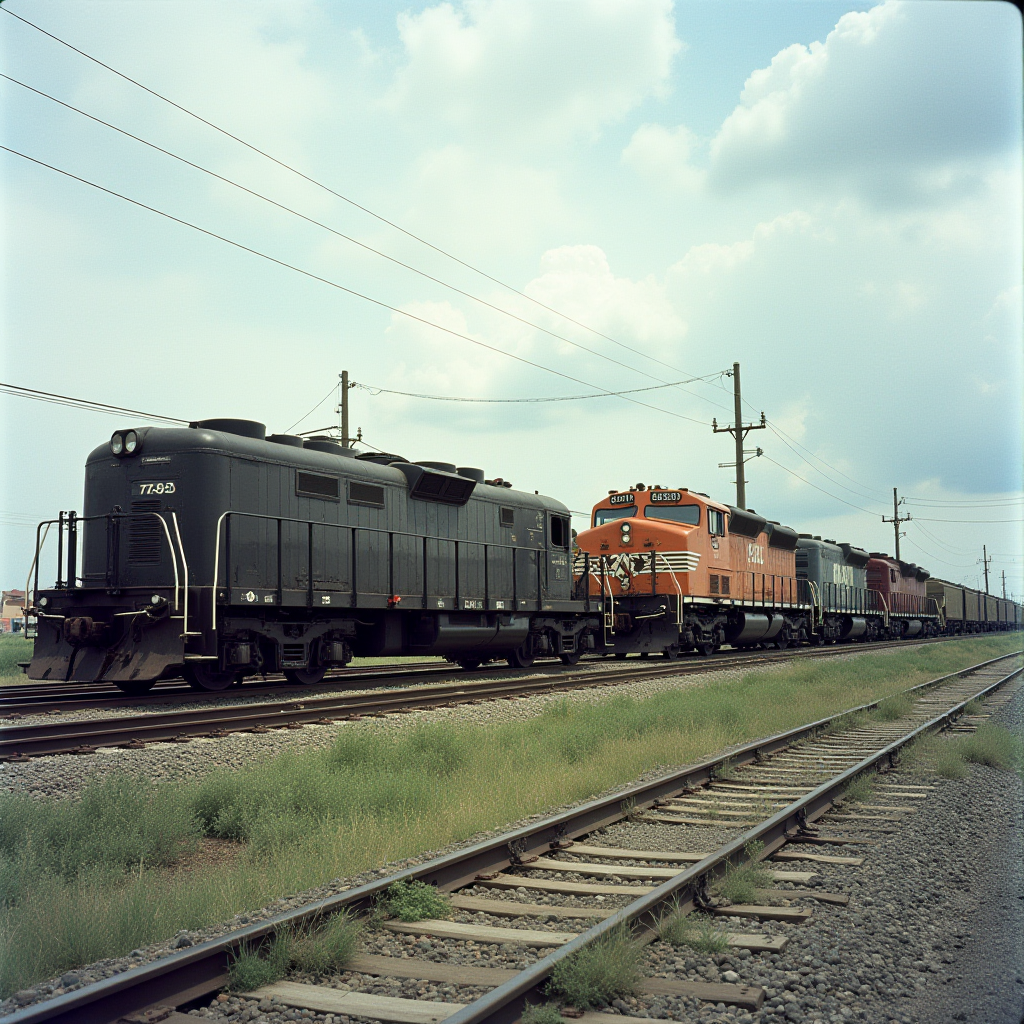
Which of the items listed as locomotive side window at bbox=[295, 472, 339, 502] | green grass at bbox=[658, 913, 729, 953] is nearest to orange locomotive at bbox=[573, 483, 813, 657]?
locomotive side window at bbox=[295, 472, 339, 502]

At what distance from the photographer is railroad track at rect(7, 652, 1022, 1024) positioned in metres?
3.12

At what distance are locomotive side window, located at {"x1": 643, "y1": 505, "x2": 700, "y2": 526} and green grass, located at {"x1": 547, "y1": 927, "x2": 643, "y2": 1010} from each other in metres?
18.4

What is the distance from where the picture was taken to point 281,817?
5789 millimetres

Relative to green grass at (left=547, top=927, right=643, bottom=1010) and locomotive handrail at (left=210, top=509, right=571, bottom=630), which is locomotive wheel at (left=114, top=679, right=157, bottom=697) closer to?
locomotive handrail at (left=210, top=509, right=571, bottom=630)

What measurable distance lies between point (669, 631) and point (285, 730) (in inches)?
529

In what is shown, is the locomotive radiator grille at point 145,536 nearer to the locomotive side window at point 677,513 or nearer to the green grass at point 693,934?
the green grass at point 693,934

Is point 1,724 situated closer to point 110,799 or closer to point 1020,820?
point 110,799

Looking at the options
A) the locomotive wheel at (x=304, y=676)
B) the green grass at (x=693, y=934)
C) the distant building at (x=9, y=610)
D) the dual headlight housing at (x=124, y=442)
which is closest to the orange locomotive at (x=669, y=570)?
the locomotive wheel at (x=304, y=676)

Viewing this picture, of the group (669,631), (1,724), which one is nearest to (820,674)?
(669,631)

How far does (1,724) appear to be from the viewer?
9.63 metres

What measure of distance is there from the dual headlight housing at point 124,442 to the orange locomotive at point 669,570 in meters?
10.4

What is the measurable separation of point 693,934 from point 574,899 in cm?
79

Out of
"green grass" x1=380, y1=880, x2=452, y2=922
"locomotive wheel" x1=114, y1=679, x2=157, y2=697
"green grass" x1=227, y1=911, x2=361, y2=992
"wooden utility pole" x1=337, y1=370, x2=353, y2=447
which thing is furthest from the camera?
"wooden utility pole" x1=337, y1=370, x2=353, y2=447

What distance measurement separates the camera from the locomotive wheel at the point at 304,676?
538 inches
